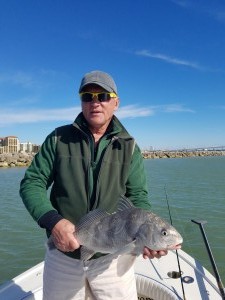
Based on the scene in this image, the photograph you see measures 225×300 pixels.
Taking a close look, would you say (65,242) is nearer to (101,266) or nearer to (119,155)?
(101,266)

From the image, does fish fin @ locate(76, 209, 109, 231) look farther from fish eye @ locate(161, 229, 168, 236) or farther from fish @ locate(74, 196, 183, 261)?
fish eye @ locate(161, 229, 168, 236)

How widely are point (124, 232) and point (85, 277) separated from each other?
77cm

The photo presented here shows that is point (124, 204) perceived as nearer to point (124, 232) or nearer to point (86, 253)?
point (124, 232)

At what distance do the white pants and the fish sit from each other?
273 mm

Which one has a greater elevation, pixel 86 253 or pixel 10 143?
pixel 10 143

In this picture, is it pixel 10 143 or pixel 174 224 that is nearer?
pixel 174 224

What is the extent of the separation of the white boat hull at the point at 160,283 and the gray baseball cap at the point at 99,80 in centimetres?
289

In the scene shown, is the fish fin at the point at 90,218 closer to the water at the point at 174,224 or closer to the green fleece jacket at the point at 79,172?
the green fleece jacket at the point at 79,172

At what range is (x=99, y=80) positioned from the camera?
316 centimetres

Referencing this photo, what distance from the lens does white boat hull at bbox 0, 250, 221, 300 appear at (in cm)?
448

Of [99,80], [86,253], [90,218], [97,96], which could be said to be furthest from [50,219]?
[99,80]

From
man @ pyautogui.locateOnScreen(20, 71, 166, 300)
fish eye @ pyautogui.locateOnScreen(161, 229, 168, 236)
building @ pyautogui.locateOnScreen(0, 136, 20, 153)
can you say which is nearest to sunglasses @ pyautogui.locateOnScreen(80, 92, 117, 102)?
man @ pyautogui.locateOnScreen(20, 71, 166, 300)

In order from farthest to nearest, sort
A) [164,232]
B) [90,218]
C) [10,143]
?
[10,143] < [90,218] < [164,232]

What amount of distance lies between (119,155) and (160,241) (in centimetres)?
96
